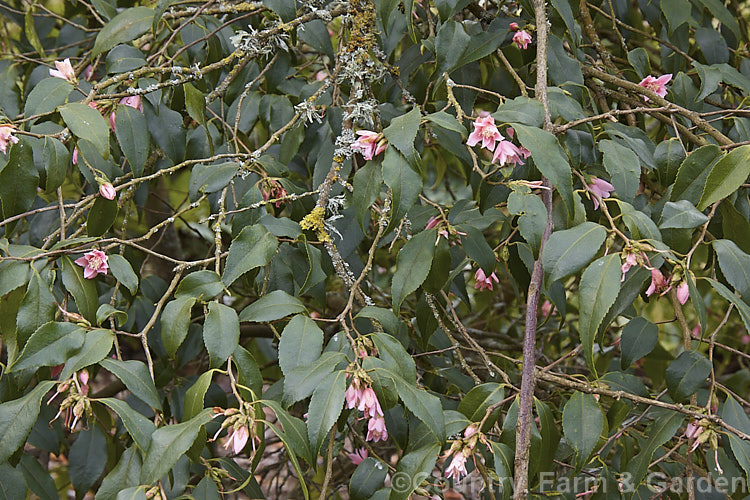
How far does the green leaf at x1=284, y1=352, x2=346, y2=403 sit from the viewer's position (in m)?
0.70

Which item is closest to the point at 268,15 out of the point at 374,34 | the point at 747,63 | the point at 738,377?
the point at 374,34

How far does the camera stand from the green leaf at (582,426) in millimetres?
800

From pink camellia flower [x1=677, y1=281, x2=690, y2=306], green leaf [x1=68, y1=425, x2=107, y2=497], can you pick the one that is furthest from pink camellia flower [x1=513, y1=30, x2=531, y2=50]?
green leaf [x1=68, y1=425, x2=107, y2=497]

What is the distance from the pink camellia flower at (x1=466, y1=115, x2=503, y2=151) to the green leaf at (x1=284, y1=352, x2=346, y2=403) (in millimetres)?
298

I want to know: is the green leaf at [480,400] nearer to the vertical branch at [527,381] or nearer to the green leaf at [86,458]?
the vertical branch at [527,381]

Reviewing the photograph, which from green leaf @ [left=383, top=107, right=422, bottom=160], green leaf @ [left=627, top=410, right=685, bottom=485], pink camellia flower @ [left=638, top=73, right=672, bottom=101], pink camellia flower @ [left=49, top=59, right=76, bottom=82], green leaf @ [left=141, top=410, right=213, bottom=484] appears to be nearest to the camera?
green leaf @ [left=141, top=410, right=213, bottom=484]

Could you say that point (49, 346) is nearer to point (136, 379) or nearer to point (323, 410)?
point (136, 379)

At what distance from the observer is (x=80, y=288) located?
2.74ft

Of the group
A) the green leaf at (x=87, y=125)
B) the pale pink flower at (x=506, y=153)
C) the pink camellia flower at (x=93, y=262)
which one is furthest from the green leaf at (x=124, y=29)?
the pale pink flower at (x=506, y=153)

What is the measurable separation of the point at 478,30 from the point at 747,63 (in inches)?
21.7

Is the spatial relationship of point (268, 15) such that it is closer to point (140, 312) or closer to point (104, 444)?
point (140, 312)

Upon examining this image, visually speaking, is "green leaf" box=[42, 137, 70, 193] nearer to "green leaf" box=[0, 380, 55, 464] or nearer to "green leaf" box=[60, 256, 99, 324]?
"green leaf" box=[60, 256, 99, 324]

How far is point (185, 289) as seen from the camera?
79 centimetres

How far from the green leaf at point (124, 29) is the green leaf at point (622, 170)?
66 cm
